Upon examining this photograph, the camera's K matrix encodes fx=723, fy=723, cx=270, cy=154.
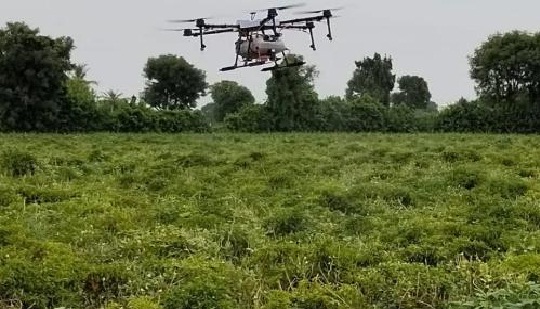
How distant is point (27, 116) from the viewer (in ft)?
136

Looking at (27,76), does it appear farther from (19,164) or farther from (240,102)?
(19,164)

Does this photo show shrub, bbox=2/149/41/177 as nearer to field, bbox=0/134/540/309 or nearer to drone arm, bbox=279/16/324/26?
field, bbox=0/134/540/309

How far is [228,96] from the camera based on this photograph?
59.8 m

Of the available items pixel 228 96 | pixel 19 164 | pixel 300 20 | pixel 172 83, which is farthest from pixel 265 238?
pixel 228 96

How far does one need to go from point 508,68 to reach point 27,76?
3029cm

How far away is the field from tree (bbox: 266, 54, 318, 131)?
103 feet

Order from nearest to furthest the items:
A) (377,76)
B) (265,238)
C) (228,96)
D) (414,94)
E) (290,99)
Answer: (265,238) → (290,99) → (228,96) → (377,76) → (414,94)

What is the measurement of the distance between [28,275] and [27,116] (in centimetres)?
3561

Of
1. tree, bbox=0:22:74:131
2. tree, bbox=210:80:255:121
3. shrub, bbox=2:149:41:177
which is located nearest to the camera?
shrub, bbox=2:149:41:177

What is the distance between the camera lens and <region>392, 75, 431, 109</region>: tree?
74.1 meters

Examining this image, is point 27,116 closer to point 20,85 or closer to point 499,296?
point 20,85

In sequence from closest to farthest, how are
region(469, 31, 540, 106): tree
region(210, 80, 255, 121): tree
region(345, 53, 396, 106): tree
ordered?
region(469, 31, 540, 106): tree, region(210, 80, 255, 121): tree, region(345, 53, 396, 106): tree

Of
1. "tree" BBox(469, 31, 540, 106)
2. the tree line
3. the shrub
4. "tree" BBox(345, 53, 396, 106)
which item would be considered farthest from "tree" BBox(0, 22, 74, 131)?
"tree" BBox(345, 53, 396, 106)

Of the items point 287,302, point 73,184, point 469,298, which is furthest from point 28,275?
point 73,184
